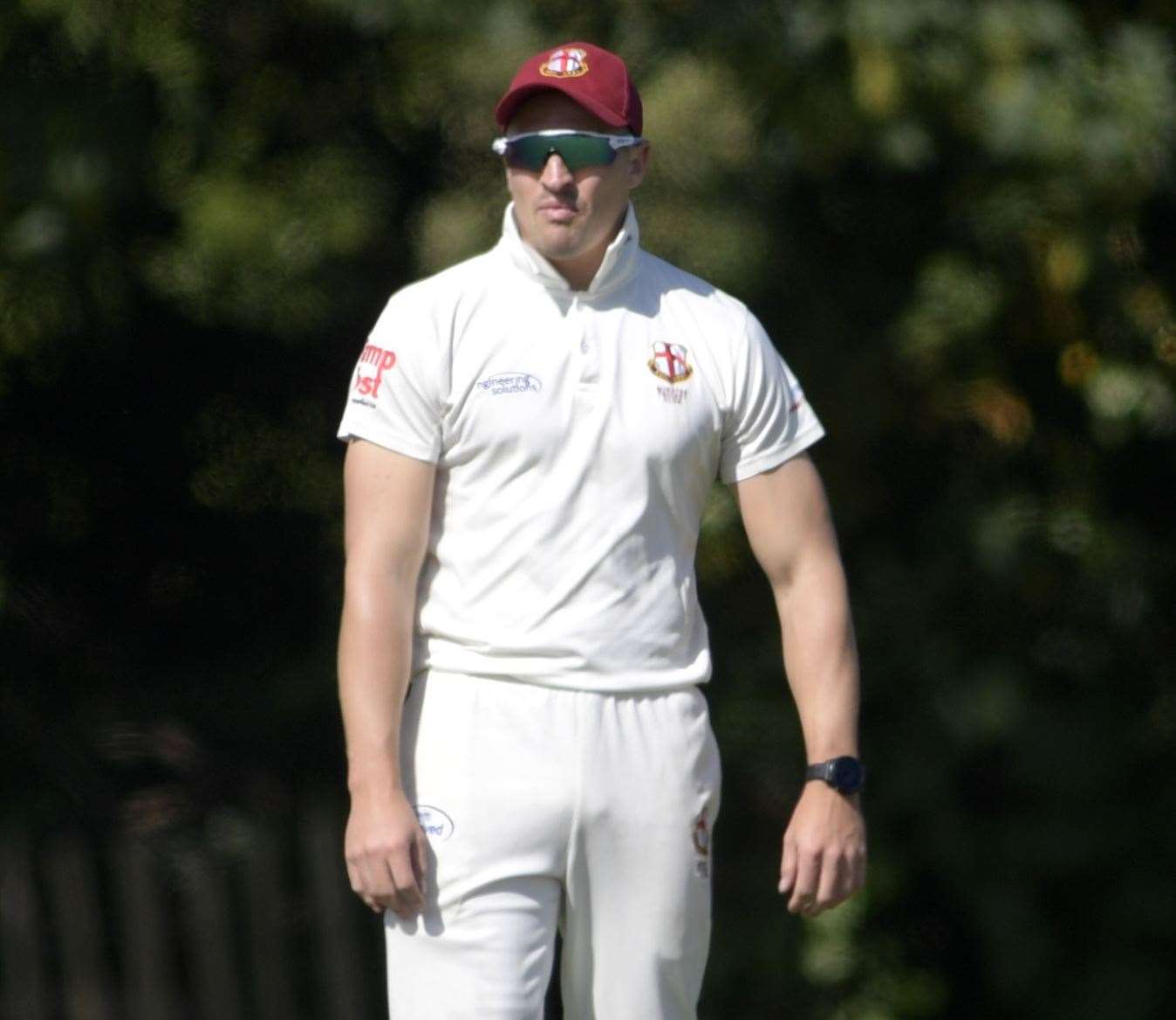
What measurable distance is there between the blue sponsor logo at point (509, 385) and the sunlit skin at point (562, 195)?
6.8 inches

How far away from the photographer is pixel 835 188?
550 centimetres

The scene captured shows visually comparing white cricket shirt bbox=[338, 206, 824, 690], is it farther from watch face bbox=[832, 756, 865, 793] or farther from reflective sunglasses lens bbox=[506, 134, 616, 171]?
watch face bbox=[832, 756, 865, 793]

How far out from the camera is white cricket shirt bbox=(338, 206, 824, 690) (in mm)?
2559

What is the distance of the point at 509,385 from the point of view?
256 centimetres

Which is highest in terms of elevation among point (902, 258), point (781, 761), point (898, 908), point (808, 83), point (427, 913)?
point (808, 83)

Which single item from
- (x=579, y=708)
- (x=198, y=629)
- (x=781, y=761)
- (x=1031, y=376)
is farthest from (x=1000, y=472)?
(x=579, y=708)

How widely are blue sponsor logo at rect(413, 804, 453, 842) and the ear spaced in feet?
2.77

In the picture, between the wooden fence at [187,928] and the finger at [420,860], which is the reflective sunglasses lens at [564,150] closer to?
the finger at [420,860]

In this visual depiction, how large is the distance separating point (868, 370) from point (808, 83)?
834 millimetres

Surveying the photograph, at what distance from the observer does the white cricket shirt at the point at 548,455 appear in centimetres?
256

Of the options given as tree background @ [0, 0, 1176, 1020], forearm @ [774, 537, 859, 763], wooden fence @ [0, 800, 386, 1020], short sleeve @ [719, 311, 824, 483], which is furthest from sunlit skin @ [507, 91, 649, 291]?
wooden fence @ [0, 800, 386, 1020]

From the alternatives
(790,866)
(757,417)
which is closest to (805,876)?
(790,866)

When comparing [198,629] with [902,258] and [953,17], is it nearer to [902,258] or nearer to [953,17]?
[902,258]

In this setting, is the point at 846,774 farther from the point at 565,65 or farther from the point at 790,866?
the point at 565,65
